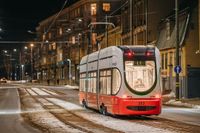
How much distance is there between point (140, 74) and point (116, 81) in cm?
114

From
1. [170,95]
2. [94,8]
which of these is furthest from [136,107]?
[94,8]

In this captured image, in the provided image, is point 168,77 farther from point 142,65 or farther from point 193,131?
point 193,131

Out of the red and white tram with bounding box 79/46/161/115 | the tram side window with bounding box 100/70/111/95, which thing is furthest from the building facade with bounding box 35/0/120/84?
the red and white tram with bounding box 79/46/161/115

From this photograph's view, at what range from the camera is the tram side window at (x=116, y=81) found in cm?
2540

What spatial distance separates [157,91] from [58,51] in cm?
11496

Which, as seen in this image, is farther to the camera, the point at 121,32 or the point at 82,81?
the point at 121,32

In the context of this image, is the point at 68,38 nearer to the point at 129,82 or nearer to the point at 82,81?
the point at 82,81

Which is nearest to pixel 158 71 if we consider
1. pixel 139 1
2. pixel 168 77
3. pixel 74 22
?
pixel 168 77

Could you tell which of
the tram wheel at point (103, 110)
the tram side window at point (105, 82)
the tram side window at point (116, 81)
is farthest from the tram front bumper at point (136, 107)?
the tram wheel at point (103, 110)

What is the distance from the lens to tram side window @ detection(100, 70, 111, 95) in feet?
87.8

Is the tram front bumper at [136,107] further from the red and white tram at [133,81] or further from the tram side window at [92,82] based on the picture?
the tram side window at [92,82]

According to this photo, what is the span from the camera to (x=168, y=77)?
2190 inches

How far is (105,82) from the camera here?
90.2 feet

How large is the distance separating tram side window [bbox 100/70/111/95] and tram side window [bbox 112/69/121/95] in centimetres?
68
